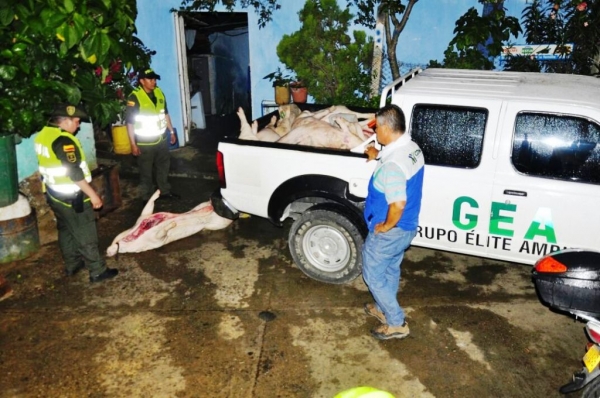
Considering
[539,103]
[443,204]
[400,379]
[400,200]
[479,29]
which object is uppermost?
[479,29]

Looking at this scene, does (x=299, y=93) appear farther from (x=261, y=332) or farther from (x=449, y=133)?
(x=261, y=332)

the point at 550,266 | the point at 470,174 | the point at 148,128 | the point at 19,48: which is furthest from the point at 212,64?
the point at 550,266

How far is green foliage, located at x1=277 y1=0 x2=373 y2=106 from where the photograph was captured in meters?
9.48

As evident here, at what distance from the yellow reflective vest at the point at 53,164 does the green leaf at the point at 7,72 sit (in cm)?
80

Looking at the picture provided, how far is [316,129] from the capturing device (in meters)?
5.75

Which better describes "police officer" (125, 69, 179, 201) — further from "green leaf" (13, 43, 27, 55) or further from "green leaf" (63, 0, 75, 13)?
"green leaf" (63, 0, 75, 13)

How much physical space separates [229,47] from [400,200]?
1121cm

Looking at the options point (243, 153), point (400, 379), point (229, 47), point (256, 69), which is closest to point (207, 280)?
point (243, 153)

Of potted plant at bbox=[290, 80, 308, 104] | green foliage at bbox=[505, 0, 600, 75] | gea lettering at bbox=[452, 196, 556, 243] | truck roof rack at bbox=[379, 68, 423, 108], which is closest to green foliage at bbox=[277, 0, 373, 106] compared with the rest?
potted plant at bbox=[290, 80, 308, 104]

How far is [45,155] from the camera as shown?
16.2 ft

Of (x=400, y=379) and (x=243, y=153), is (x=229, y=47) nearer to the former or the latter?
(x=243, y=153)

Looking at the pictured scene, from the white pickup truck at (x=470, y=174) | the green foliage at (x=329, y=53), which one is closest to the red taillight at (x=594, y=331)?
the white pickup truck at (x=470, y=174)

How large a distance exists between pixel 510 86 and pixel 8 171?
5.18 meters

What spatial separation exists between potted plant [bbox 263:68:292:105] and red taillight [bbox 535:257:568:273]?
6700 mm
